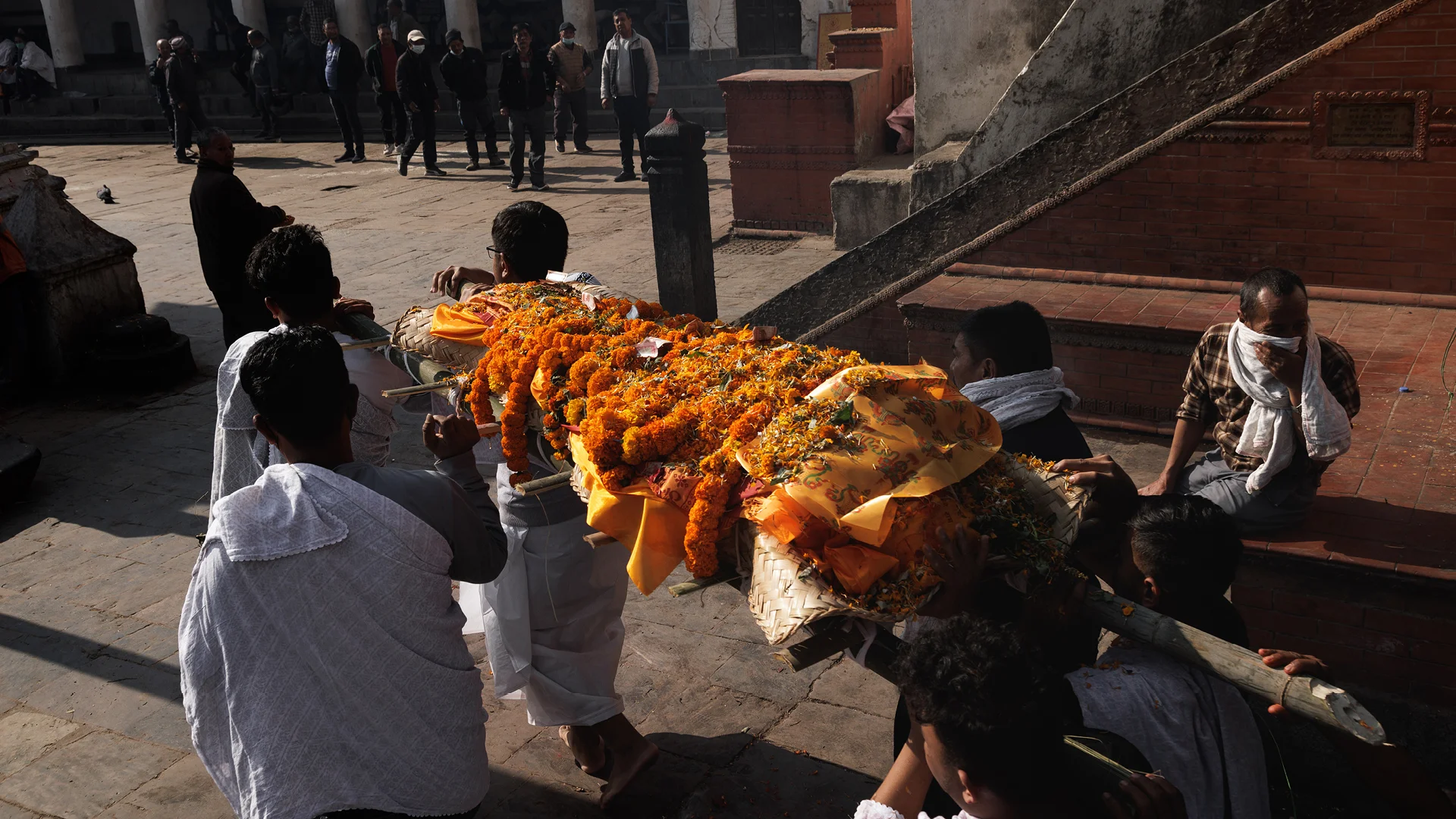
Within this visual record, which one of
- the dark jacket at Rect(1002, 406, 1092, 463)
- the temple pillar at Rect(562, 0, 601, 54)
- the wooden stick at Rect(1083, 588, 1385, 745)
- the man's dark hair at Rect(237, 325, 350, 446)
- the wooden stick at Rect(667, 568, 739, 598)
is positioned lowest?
the wooden stick at Rect(1083, 588, 1385, 745)

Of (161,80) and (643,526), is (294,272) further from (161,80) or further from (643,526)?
(161,80)

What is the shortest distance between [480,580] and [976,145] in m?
6.20

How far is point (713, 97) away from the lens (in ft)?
62.9

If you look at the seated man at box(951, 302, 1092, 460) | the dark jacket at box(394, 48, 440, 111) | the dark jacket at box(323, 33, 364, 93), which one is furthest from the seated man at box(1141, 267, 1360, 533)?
the dark jacket at box(323, 33, 364, 93)

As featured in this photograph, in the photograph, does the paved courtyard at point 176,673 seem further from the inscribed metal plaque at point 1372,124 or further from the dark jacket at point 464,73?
the dark jacket at point 464,73

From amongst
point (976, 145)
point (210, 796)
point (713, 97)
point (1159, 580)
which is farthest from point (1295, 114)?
point (713, 97)

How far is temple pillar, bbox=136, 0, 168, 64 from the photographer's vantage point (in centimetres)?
2277

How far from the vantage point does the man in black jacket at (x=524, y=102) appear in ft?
47.6

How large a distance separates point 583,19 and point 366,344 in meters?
17.4

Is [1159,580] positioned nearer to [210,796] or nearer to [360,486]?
[360,486]

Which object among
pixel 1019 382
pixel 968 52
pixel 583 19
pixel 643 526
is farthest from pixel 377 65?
pixel 643 526

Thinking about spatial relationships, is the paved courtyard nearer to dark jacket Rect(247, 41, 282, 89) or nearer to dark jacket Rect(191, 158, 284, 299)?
dark jacket Rect(191, 158, 284, 299)

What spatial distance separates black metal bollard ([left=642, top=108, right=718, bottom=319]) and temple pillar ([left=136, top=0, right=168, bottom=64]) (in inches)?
765

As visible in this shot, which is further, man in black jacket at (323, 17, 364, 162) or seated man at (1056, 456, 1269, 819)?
man in black jacket at (323, 17, 364, 162)
